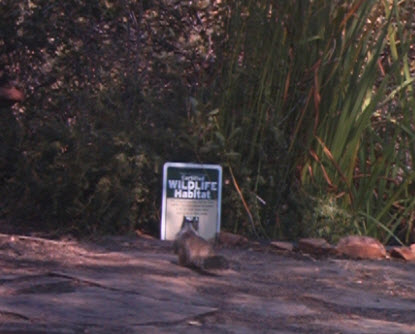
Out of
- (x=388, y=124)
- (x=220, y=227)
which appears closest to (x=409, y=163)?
(x=388, y=124)

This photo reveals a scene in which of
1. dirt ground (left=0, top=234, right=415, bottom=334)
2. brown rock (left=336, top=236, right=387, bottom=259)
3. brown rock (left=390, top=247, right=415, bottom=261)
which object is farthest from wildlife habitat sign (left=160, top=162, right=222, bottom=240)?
brown rock (left=390, top=247, right=415, bottom=261)

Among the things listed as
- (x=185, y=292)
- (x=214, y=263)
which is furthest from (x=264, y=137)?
(x=185, y=292)

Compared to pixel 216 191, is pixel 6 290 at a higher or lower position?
lower

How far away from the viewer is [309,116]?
7230 mm

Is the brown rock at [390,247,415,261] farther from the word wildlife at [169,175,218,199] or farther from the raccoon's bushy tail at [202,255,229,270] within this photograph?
the raccoon's bushy tail at [202,255,229,270]

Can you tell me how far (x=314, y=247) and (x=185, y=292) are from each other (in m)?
1.71

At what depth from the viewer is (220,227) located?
7086 millimetres

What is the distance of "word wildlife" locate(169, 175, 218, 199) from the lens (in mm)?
6852

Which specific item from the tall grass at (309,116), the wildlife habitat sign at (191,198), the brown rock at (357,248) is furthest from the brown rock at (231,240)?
the brown rock at (357,248)

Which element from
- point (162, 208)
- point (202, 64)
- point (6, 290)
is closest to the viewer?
point (6, 290)

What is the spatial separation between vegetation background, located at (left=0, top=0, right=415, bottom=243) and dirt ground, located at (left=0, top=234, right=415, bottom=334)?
56 centimetres

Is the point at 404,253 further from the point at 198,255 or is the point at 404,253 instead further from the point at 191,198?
the point at 198,255

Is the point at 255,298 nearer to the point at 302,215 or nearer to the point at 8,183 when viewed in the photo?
the point at 302,215

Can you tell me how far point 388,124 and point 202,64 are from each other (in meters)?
1.82
